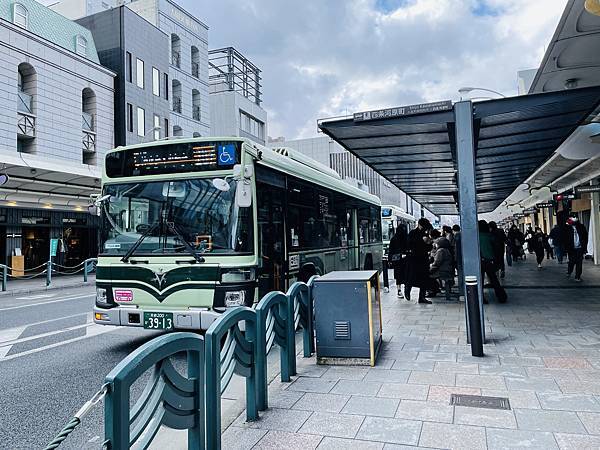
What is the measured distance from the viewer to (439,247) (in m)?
10.5

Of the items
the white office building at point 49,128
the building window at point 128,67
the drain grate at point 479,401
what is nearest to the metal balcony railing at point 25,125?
the white office building at point 49,128

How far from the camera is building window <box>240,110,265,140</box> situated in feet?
156

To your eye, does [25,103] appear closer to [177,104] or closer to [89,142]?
[89,142]

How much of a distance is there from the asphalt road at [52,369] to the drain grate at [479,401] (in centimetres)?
316

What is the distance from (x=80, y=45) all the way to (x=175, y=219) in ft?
88.3

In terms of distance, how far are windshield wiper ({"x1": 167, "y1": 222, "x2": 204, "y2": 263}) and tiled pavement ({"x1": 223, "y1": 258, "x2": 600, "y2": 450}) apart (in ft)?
6.23

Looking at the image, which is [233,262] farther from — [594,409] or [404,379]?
[594,409]

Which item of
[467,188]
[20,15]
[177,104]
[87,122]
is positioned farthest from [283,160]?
[177,104]

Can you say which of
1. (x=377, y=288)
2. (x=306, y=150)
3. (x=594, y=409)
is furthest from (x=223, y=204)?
(x=306, y=150)

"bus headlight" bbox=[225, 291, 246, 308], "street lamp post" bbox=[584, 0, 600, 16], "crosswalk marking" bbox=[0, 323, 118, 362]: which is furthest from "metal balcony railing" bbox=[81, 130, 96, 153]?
"street lamp post" bbox=[584, 0, 600, 16]

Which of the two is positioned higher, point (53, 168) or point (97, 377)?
point (53, 168)

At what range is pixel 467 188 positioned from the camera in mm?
6645

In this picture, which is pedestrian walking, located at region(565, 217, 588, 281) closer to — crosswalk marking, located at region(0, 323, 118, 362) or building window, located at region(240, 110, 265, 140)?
crosswalk marking, located at region(0, 323, 118, 362)

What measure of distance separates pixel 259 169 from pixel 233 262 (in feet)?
5.18
